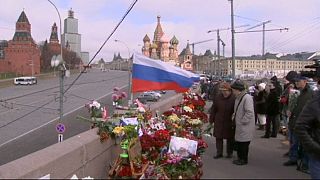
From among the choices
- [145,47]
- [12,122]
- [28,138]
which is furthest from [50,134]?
[145,47]

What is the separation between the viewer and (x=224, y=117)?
841cm

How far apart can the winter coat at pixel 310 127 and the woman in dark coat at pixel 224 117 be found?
3.80m

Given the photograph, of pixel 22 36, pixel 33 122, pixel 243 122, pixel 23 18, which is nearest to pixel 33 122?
pixel 33 122

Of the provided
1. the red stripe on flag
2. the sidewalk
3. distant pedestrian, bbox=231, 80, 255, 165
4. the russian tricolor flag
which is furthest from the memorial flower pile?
the russian tricolor flag

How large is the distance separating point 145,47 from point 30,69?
242 feet

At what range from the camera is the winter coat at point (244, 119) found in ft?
25.2

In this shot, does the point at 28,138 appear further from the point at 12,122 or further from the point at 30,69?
the point at 30,69

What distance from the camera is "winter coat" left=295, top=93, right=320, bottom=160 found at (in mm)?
4360

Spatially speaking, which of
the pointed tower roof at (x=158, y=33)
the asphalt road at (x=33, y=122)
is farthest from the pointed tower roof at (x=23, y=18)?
the pointed tower roof at (x=158, y=33)

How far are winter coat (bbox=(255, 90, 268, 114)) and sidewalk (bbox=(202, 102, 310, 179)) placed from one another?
1870mm

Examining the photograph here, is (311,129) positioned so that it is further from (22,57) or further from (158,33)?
(22,57)

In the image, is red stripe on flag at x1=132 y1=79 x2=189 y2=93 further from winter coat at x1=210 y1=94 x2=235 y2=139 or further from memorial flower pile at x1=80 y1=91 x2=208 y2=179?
winter coat at x1=210 y1=94 x2=235 y2=139

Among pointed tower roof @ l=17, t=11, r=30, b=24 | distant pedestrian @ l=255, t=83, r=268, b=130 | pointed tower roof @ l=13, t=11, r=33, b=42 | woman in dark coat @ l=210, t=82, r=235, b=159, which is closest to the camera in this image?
woman in dark coat @ l=210, t=82, r=235, b=159

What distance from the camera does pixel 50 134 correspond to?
45.5 metres
